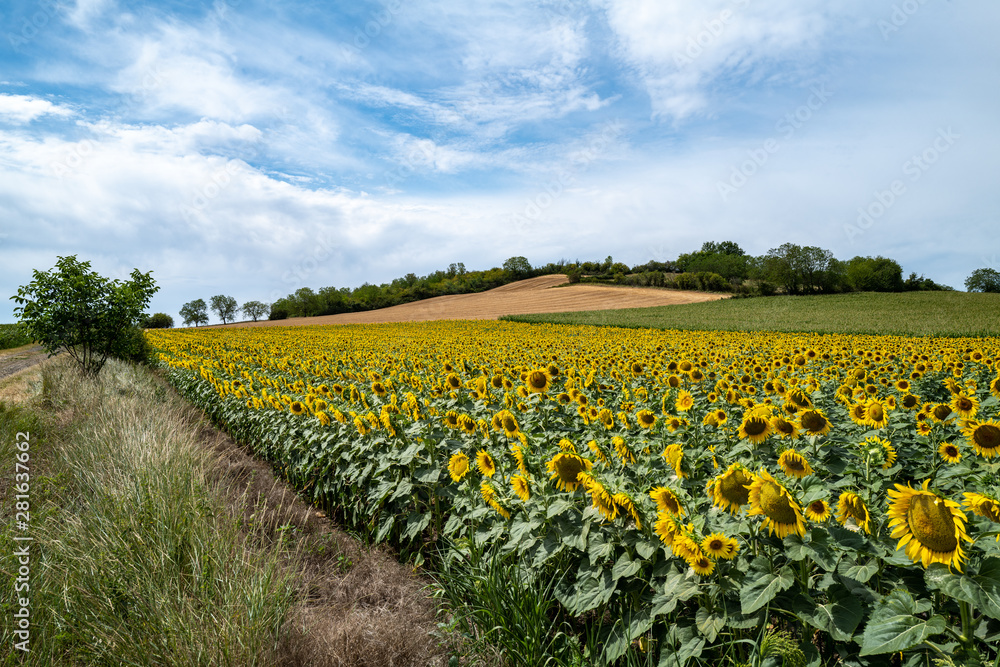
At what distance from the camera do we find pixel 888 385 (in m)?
6.90

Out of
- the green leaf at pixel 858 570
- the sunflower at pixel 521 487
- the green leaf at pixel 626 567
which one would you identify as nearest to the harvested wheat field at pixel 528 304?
the sunflower at pixel 521 487

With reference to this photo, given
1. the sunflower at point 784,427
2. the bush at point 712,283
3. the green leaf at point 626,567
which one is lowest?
the green leaf at point 626,567

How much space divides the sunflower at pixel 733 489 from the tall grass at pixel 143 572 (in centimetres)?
257

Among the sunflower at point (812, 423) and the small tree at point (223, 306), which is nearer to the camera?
the sunflower at point (812, 423)

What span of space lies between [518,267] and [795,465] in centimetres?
9392

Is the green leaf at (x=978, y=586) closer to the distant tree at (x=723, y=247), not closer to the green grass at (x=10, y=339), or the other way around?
the green grass at (x=10, y=339)

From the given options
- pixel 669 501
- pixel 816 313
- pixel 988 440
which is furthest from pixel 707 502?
pixel 816 313

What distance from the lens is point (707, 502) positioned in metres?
2.81

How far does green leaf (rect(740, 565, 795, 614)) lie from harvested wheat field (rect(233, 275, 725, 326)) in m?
43.5

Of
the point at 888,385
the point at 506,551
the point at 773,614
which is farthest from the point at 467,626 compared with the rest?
the point at 888,385

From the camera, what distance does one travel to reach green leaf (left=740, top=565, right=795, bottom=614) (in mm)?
1941

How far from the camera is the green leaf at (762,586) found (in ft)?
6.37

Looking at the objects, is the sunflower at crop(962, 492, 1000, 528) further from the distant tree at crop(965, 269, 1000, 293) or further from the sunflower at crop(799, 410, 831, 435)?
the distant tree at crop(965, 269, 1000, 293)

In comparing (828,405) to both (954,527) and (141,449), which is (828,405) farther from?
(141,449)
